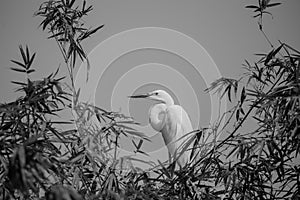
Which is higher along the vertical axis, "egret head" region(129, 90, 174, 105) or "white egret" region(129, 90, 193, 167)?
"egret head" region(129, 90, 174, 105)

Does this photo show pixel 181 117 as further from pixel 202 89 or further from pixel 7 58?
pixel 7 58

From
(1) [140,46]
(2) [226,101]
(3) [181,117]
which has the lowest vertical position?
(3) [181,117]

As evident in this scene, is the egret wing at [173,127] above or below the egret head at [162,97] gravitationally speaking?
below

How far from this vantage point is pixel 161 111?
2.58m

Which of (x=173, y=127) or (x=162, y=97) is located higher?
(x=162, y=97)

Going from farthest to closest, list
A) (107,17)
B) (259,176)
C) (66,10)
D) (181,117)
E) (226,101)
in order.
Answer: (107,17), (226,101), (181,117), (66,10), (259,176)

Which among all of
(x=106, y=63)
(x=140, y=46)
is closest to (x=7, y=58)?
(x=106, y=63)

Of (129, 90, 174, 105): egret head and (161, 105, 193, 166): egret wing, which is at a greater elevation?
(129, 90, 174, 105): egret head

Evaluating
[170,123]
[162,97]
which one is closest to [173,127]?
[170,123]

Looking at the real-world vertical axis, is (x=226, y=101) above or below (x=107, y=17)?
below

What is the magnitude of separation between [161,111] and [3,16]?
4.78 feet

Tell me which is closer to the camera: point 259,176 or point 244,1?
point 259,176

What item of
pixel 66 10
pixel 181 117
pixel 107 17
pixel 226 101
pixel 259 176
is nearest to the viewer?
pixel 259 176

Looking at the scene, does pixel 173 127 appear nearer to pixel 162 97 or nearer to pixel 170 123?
pixel 170 123
